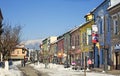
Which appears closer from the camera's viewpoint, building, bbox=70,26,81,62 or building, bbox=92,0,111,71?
building, bbox=92,0,111,71

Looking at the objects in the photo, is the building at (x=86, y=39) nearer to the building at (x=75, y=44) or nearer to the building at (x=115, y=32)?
the building at (x=75, y=44)

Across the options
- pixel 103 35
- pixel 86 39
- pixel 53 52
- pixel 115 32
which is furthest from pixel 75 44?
pixel 53 52

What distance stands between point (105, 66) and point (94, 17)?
40.4ft

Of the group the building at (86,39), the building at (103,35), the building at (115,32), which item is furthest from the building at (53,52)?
the building at (115,32)

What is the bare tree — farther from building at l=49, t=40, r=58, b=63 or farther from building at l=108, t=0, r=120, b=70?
building at l=49, t=40, r=58, b=63

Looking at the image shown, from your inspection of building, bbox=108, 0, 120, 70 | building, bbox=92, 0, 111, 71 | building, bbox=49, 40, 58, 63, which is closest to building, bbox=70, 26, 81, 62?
building, bbox=92, 0, 111, 71

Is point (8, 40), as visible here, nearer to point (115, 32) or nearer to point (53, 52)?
point (115, 32)

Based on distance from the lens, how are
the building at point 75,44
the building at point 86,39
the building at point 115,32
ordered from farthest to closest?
the building at point 75,44
the building at point 86,39
the building at point 115,32

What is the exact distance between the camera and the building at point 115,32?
48.0 m

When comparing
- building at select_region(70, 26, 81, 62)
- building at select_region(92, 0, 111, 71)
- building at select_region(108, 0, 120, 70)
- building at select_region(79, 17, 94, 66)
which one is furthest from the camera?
building at select_region(70, 26, 81, 62)

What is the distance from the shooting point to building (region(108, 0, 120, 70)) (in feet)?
157

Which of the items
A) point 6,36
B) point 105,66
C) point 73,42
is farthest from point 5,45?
point 73,42

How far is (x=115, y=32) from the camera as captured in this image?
4978 cm

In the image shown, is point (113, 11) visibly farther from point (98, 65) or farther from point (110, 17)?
point (98, 65)
